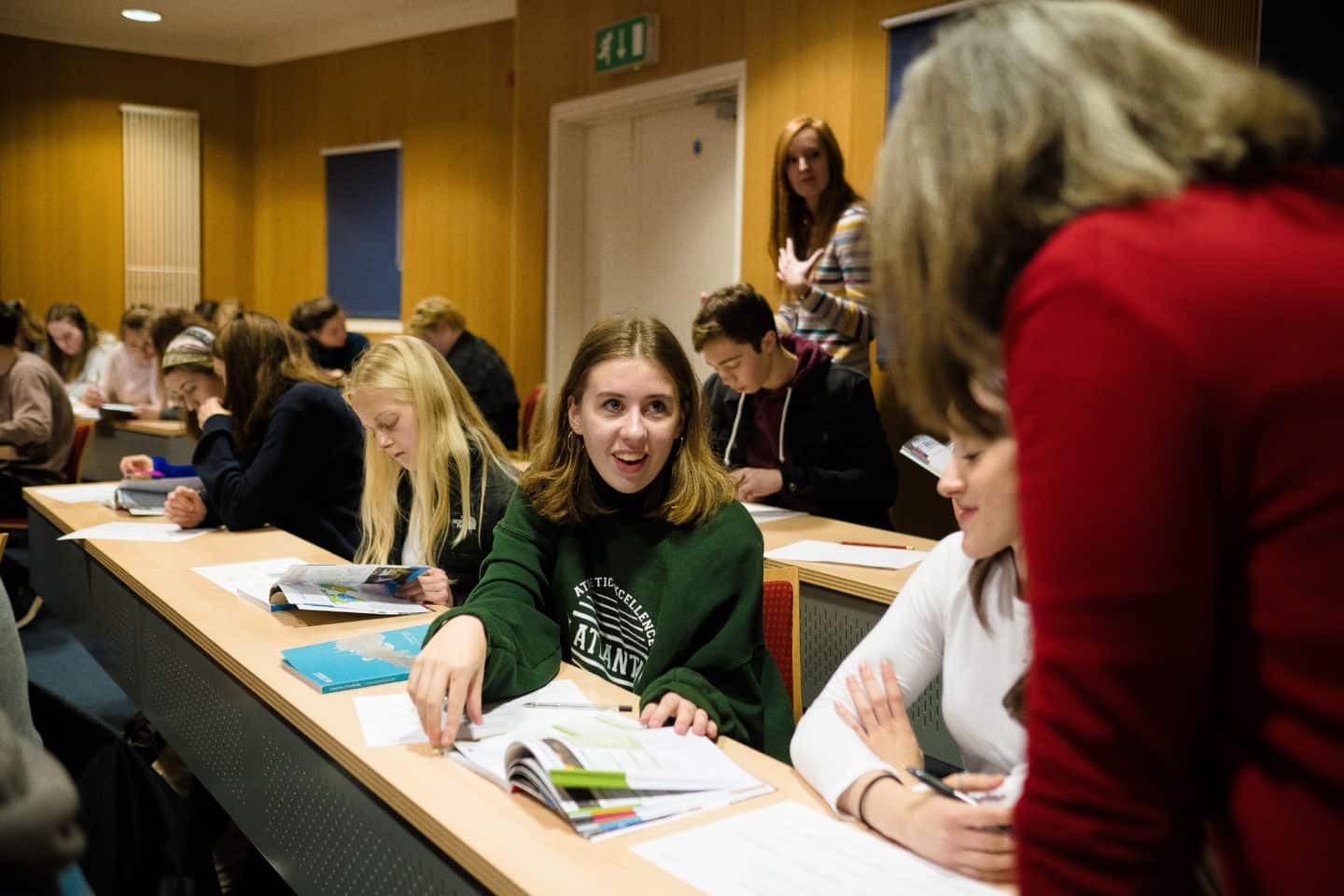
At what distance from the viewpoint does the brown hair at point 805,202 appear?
4172mm

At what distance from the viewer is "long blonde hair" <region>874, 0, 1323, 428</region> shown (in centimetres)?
61

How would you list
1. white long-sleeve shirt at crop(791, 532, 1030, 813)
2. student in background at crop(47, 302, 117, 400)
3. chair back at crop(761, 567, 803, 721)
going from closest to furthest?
white long-sleeve shirt at crop(791, 532, 1030, 813) < chair back at crop(761, 567, 803, 721) < student in background at crop(47, 302, 117, 400)

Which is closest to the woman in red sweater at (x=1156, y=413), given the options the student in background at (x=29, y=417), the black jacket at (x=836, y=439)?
the black jacket at (x=836, y=439)

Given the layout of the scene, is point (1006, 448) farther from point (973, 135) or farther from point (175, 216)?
point (175, 216)

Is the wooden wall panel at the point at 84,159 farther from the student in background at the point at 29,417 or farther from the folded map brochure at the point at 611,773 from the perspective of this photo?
the folded map brochure at the point at 611,773

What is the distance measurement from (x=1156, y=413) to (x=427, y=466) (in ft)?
6.70

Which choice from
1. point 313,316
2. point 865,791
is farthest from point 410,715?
point 313,316

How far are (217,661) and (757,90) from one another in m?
3.90

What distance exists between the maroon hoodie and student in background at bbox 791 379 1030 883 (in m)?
2.14

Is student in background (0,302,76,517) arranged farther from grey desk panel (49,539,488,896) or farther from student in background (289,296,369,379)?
grey desk panel (49,539,488,896)

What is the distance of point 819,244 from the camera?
4211mm

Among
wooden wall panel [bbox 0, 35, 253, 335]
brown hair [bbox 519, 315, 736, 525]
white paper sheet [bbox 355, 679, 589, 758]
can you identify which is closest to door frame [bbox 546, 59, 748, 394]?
brown hair [bbox 519, 315, 736, 525]

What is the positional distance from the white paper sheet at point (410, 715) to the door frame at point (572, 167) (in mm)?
3954

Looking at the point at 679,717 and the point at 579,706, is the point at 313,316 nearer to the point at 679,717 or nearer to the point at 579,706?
the point at 579,706
